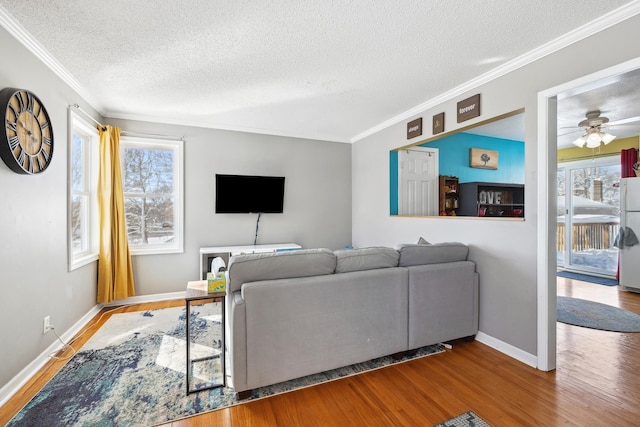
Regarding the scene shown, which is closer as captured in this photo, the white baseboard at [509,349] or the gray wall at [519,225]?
the gray wall at [519,225]

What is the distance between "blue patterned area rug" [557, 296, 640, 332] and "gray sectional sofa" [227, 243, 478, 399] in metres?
1.53

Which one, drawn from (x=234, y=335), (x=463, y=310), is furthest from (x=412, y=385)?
(x=234, y=335)

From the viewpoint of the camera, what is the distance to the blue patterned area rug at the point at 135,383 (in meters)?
1.72

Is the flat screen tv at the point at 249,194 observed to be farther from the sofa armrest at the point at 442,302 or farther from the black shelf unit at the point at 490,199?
the black shelf unit at the point at 490,199

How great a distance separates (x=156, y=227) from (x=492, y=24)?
4.31m

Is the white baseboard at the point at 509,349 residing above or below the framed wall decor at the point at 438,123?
below

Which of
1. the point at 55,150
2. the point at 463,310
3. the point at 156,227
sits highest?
the point at 55,150

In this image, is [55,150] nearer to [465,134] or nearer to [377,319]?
[377,319]

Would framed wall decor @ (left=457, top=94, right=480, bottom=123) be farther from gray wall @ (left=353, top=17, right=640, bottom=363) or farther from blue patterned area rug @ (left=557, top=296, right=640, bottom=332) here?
blue patterned area rug @ (left=557, top=296, right=640, bottom=332)

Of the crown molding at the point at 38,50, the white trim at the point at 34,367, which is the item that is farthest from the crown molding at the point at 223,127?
the white trim at the point at 34,367

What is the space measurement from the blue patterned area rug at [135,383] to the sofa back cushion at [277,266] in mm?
756

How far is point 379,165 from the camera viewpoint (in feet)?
14.3

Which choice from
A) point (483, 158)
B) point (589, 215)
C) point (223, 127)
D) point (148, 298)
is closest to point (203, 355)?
point (148, 298)

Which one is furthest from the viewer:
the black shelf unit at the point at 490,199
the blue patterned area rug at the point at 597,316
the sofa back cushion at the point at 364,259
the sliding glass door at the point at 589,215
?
the sliding glass door at the point at 589,215
